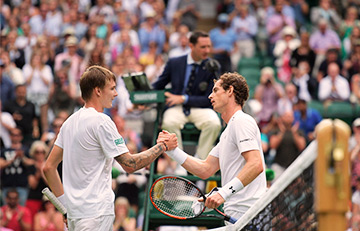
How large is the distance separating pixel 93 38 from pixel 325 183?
13.7 metres

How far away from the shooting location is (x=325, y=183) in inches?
135

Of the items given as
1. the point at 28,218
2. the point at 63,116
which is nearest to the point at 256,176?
the point at 28,218

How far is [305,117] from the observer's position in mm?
13688

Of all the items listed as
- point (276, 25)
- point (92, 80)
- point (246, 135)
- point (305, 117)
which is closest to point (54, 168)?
point (92, 80)

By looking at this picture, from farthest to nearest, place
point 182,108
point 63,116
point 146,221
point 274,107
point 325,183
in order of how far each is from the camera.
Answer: point 274,107 < point 63,116 < point 182,108 < point 146,221 < point 325,183

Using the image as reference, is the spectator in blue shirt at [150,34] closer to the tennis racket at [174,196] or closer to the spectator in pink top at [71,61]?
the spectator in pink top at [71,61]

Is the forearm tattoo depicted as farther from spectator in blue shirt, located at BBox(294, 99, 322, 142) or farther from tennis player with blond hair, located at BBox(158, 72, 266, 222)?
spectator in blue shirt, located at BBox(294, 99, 322, 142)

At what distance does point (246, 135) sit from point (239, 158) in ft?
0.84

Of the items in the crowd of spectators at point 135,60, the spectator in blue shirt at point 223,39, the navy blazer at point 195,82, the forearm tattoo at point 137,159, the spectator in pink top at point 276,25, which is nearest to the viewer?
the forearm tattoo at point 137,159

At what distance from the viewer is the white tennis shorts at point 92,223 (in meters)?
5.40

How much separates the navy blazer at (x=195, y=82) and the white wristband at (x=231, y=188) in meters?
3.27

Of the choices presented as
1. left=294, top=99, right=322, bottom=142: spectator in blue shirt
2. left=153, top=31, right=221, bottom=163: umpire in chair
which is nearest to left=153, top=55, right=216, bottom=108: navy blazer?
left=153, top=31, right=221, bottom=163: umpire in chair

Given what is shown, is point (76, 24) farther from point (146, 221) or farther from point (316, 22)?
point (146, 221)

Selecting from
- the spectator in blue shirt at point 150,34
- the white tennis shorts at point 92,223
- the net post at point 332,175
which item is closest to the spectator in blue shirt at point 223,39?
the spectator in blue shirt at point 150,34
